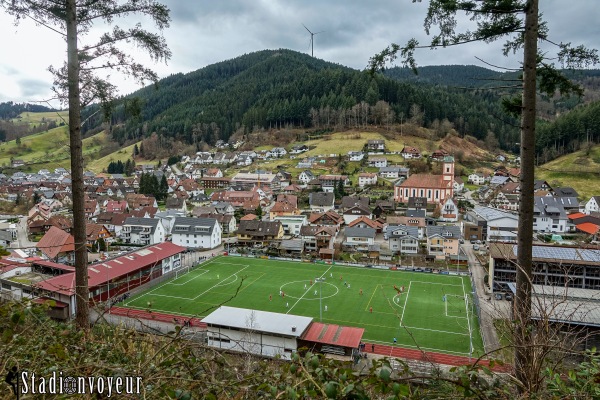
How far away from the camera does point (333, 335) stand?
15.8 m

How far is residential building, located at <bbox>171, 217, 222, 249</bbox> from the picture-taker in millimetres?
33781

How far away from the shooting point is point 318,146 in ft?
242

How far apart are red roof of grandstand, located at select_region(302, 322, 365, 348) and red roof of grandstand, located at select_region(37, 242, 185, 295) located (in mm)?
10882

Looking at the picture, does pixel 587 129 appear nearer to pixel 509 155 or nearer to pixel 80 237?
pixel 509 155

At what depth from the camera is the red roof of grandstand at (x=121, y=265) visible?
20.0 meters

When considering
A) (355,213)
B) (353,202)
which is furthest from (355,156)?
(355,213)

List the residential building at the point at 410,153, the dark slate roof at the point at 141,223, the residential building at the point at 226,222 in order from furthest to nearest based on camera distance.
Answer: the residential building at the point at 410,153, the residential building at the point at 226,222, the dark slate roof at the point at 141,223

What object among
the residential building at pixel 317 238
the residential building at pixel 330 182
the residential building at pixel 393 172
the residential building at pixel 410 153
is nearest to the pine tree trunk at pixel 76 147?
the residential building at pixel 317 238

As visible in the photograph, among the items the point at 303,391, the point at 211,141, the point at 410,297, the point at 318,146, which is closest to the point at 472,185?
the point at 318,146

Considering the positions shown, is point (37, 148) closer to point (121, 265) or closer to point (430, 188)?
point (121, 265)

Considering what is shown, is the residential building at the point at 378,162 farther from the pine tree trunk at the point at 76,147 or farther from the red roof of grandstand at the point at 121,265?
the pine tree trunk at the point at 76,147

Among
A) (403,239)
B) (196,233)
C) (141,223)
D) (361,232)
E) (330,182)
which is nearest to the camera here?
(403,239)

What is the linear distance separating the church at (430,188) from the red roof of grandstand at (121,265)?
29518 millimetres

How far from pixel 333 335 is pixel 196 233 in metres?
20.9
